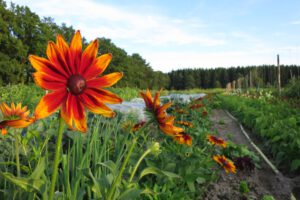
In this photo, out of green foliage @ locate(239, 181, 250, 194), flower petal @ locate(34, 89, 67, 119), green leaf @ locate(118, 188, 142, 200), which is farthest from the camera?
green foliage @ locate(239, 181, 250, 194)

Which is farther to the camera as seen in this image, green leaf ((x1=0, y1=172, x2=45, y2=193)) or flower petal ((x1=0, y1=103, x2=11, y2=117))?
flower petal ((x1=0, y1=103, x2=11, y2=117))

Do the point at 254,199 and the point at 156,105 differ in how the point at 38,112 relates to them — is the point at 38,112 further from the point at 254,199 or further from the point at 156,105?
the point at 254,199

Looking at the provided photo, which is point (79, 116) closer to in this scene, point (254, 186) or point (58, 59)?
point (58, 59)

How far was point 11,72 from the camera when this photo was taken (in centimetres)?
2778

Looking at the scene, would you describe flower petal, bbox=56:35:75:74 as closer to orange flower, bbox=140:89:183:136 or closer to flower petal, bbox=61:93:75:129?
flower petal, bbox=61:93:75:129

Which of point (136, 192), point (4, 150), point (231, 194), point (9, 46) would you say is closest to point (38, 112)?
point (136, 192)

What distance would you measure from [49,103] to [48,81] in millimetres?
51

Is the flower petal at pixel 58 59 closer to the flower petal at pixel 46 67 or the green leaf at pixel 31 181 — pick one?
the flower petal at pixel 46 67

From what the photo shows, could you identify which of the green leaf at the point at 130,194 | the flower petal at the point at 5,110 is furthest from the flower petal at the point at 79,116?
the flower petal at the point at 5,110

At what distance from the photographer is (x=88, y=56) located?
0.73 meters

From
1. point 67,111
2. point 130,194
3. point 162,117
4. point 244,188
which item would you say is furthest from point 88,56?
point 244,188

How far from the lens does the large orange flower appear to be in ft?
2.16

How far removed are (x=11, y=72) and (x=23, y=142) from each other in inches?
1136

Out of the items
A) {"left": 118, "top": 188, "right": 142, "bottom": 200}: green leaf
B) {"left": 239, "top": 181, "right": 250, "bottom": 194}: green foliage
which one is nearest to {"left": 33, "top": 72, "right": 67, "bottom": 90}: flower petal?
{"left": 118, "top": 188, "right": 142, "bottom": 200}: green leaf
